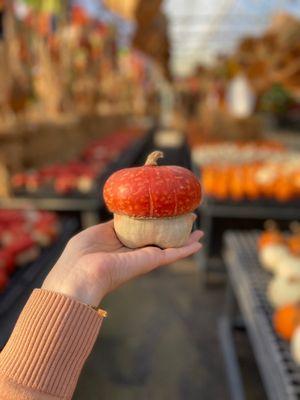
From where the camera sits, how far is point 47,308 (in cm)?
44

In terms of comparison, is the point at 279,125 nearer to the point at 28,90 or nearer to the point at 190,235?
the point at 28,90

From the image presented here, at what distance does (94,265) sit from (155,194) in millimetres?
128

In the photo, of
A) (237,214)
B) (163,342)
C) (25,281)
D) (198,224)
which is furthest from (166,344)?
(198,224)

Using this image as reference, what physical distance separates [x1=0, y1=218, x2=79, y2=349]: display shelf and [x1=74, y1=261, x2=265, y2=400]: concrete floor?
55cm

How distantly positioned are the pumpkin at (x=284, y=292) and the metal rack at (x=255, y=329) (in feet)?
0.25

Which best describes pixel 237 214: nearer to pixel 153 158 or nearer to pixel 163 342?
pixel 163 342

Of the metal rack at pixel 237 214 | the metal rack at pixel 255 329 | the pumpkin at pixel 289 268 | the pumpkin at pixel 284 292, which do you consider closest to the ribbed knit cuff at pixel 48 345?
the metal rack at pixel 255 329

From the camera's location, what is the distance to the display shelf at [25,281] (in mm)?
495

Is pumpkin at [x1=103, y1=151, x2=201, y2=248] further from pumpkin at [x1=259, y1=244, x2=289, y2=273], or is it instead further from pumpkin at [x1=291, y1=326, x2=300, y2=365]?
pumpkin at [x1=259, y1=244, x2=289, y2=273]

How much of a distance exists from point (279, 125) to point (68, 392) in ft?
36.5

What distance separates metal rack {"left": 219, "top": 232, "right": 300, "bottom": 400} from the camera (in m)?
1.42

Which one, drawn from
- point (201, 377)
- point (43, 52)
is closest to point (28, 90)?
point (43, 52)

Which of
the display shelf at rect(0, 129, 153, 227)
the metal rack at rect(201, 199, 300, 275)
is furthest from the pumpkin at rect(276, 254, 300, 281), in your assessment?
Answer: the display shelf at rect(0, 129, 153, 227)

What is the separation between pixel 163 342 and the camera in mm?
2703
